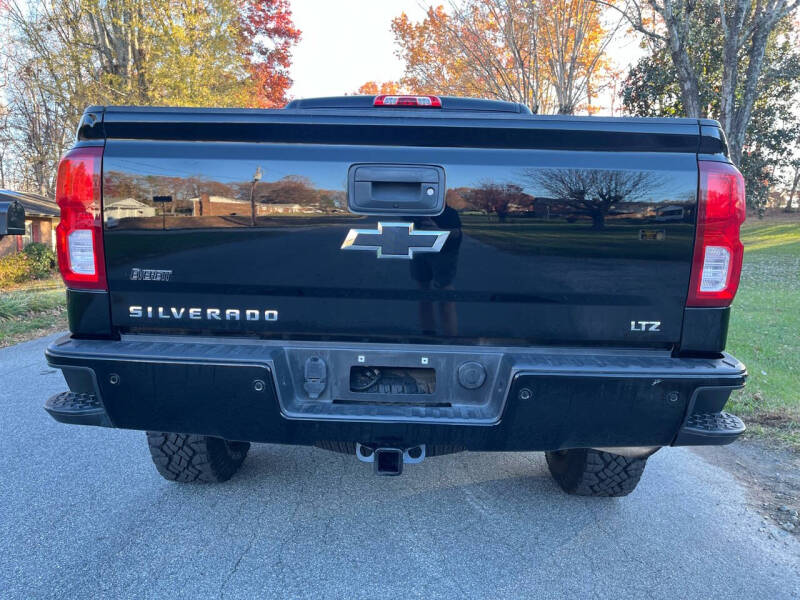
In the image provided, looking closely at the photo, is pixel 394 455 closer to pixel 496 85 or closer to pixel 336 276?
pixel 336 276

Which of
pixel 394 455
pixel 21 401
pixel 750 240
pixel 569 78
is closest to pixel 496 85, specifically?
pixel 569 78

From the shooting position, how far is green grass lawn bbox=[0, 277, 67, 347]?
26.5ft

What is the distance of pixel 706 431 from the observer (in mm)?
2234

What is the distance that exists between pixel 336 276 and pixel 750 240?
28930 mm

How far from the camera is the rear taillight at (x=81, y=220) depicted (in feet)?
7.37

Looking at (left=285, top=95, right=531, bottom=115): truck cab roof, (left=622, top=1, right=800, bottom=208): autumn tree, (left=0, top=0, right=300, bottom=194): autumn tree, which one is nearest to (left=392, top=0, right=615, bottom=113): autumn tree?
(left=622, top=1, right=800, bottom=208): autumn tree

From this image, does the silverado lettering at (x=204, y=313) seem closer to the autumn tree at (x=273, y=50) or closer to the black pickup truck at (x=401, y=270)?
the black pickup truck at (x=401, y=270)

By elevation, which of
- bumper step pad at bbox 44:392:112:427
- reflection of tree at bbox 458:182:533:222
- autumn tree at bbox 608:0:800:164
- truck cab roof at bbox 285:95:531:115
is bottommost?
bumper step pad at bbox 44:392:112:427

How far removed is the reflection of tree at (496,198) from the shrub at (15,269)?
15.3 meters

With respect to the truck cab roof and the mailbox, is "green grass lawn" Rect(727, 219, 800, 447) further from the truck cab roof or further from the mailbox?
the mailbox

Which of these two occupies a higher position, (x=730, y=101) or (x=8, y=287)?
(x=730, y=101)

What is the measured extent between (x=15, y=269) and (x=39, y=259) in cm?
138

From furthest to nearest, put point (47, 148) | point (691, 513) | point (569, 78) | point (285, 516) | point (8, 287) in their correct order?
1. point (47, 148)
2. point (8, 287)
3. point (569, 78)
4. point (691, 513)
5. point (285, 516)

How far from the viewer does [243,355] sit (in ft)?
7.29
